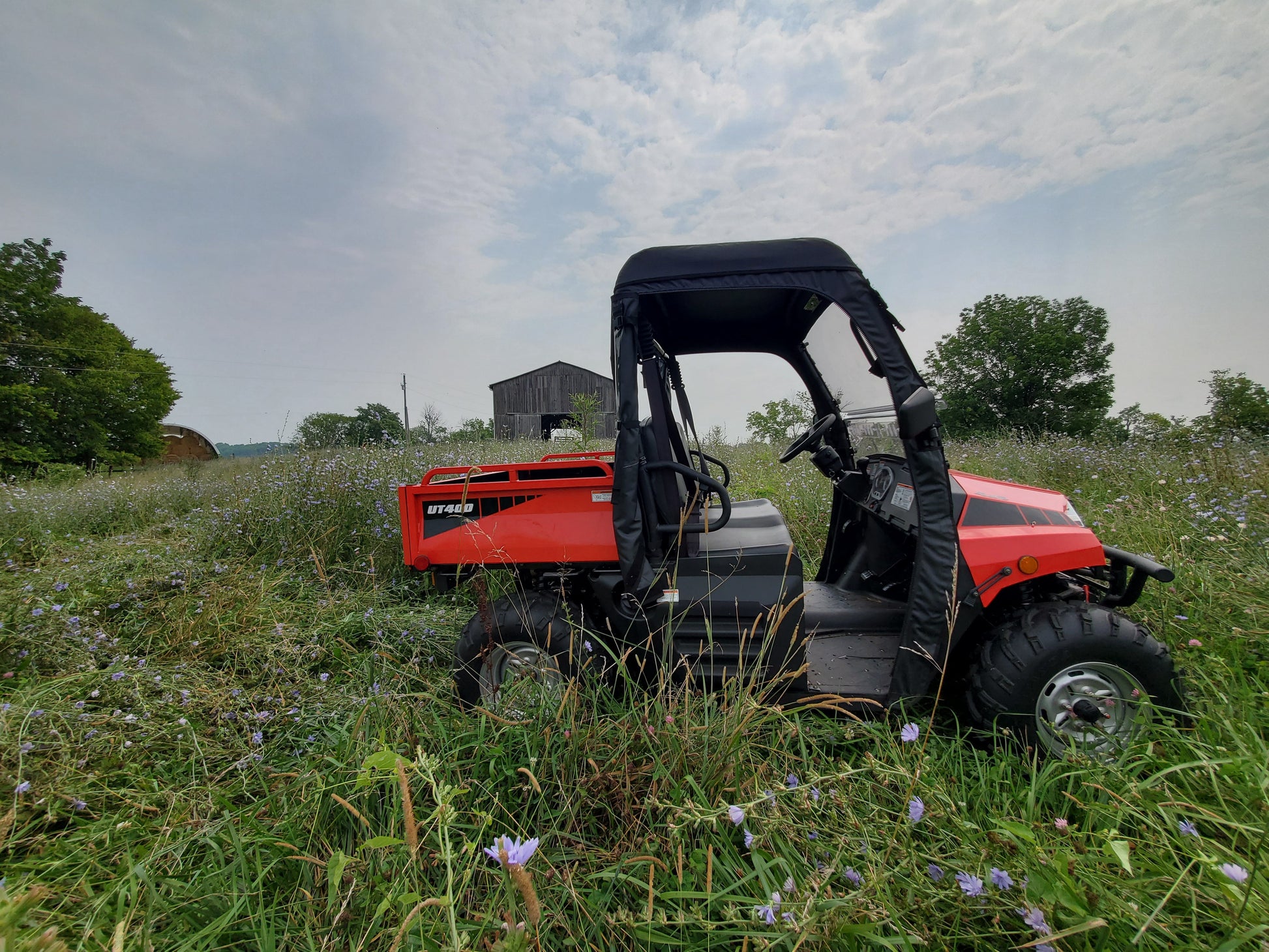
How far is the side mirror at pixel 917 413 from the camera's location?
6.29 ft

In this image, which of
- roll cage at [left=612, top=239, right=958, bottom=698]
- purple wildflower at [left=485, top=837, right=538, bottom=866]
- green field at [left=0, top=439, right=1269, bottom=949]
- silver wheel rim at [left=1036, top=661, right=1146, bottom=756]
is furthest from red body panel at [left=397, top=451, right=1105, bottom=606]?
purple wildflower at [left=485, top=837, right=538, bottom=866]

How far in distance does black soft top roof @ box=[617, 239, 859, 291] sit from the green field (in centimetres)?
157

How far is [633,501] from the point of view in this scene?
2.21 meters

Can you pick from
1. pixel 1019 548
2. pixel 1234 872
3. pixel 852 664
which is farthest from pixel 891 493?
pixel 1234 872

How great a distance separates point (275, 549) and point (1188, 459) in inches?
364

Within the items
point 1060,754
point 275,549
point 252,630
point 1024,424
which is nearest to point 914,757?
point 1060,754

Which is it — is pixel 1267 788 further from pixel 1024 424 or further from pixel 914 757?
pixel 1024 424

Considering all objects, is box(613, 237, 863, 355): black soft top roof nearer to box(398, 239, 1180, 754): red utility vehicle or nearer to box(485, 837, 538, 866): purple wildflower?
box(398, 239, 1180, 754): red utility vehicle

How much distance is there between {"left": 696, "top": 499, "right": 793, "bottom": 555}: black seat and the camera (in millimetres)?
2318

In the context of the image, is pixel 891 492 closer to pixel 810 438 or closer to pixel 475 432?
pixel 810 438

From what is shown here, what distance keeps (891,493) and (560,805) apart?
210 centimetres

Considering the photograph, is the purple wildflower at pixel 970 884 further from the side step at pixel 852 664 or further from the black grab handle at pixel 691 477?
the black grab handle at pixel 691 477

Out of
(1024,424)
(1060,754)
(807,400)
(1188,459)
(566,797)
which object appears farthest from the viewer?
(1024,424)

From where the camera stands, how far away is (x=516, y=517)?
2.49 meters
